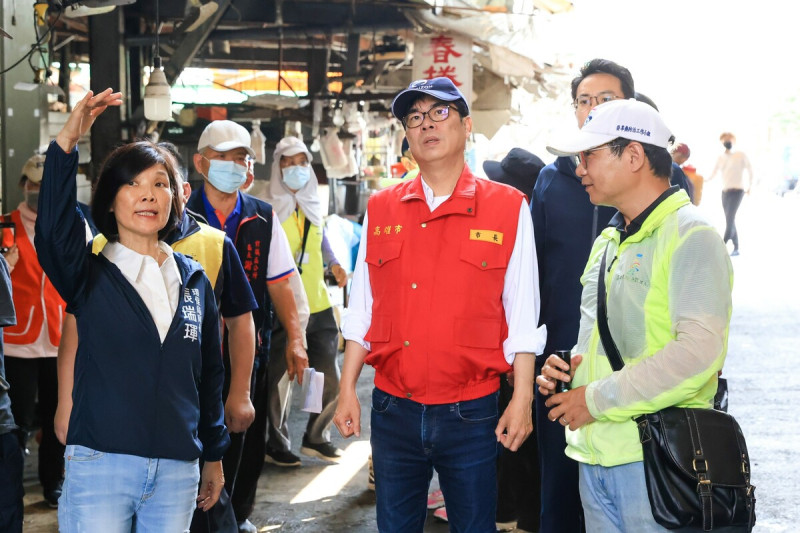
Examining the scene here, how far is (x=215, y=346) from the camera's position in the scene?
347 centimetres

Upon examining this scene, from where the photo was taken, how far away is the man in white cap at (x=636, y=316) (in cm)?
277

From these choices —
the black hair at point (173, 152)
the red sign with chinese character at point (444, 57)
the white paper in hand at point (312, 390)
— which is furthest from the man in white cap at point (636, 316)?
the red sign with chinese character at point (444, 57)

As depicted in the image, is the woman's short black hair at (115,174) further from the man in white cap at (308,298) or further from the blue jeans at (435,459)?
the man in white cap at (308,298)

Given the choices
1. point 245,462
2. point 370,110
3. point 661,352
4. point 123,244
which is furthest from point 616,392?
point 370,110

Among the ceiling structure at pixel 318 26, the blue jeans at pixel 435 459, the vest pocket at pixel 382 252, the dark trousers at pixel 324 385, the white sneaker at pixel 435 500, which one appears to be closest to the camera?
the blue jeans at pixel 435 459

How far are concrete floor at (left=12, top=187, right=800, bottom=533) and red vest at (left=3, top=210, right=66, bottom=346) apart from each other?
1052 millimetres

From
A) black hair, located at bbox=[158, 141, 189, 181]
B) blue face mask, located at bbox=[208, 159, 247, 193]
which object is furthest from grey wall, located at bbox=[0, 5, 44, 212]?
black hair, located at bbox=[158, 141, 189, 181]

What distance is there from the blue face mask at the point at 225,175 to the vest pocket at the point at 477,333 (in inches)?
78.9

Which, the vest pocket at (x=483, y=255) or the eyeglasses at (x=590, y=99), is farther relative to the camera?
the eyeglasses at (x=590, y=99)

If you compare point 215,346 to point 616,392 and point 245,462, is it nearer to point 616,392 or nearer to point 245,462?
point 616,392

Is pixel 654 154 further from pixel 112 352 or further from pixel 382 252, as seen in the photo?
pixel 112 352

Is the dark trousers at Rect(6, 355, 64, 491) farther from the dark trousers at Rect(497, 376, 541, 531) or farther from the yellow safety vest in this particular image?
the dark trousers at Rect(497, 376, 541, 531)

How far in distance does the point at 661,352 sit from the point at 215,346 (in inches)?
61.7

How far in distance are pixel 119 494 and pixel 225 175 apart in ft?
7.38
